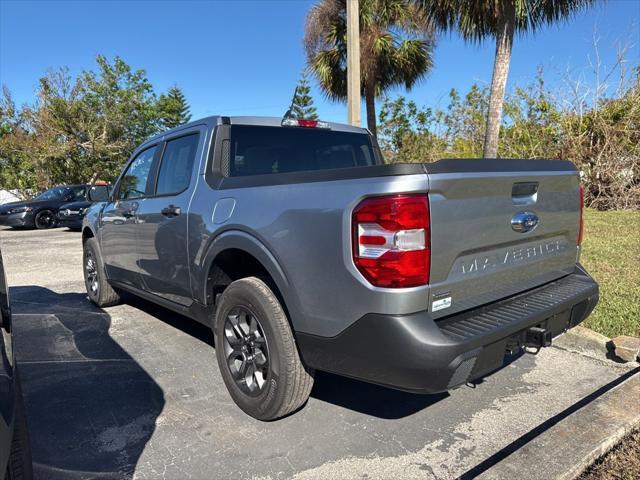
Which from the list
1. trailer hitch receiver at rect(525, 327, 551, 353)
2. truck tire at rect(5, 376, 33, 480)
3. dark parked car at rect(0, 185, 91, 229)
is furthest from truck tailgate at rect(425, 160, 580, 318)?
dark parked car at rect(0, 185, 91, 229)

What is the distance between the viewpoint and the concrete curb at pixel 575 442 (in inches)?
85.0

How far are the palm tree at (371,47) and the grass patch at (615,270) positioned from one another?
6341 millimetres

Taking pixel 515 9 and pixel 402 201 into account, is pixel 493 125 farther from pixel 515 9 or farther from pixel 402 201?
pixel 402 201

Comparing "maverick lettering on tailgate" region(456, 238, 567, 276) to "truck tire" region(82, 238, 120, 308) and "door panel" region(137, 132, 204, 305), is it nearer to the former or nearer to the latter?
"door panel" region(137, 132, 204, 305)

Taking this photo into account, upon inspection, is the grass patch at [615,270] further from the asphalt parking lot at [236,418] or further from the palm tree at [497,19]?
the palm tree at [497,19]

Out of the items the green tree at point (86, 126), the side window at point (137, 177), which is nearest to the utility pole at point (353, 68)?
the side window at point (137, 177)

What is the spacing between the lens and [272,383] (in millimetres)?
2619

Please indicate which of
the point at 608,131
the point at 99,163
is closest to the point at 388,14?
the point at 608,131

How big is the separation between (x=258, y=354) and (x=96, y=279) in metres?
3.43

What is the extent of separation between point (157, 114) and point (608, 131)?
26677mm

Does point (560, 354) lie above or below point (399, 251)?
below

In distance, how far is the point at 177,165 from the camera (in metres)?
3.74

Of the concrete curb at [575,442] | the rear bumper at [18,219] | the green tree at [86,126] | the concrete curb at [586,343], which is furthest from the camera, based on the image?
the green tree at [86,126]

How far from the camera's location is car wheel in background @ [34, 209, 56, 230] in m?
16.2
